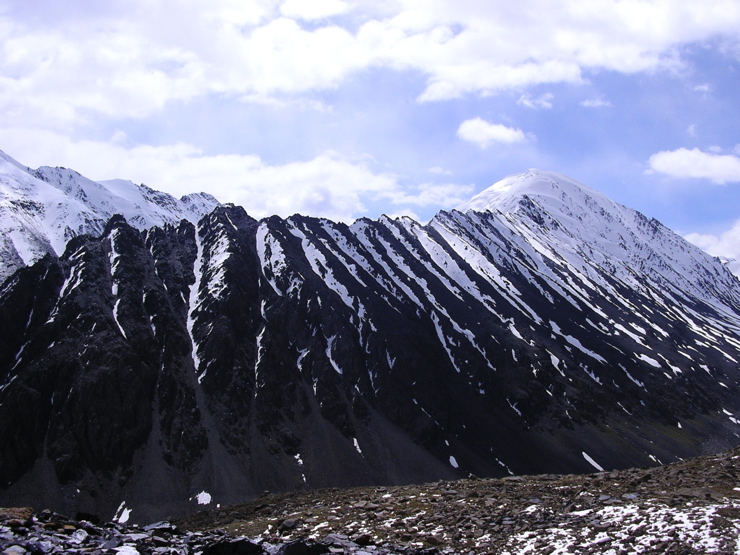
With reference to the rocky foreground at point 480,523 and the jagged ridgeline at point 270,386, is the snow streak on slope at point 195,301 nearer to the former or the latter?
the jagged ridgeline at point 270,386

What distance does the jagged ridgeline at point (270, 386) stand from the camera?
108 m

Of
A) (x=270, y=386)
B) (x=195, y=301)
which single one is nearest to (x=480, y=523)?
(x=270, y=386)

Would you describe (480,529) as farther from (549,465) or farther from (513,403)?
(513,403)

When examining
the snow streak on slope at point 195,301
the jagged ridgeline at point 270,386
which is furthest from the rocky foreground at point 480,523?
the snow streak on slope at point 195,301

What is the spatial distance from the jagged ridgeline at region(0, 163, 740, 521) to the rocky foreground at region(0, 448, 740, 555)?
245ft

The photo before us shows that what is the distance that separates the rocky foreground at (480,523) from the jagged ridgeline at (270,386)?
74.6m

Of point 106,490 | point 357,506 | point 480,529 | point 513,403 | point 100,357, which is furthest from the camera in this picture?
point 513,403

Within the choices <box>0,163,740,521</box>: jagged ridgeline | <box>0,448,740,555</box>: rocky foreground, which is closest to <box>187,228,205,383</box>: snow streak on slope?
<box>0,163,740,521</box>: jagged ridgeline

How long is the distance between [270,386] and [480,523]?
366ft

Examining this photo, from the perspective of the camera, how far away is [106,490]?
3925 inches

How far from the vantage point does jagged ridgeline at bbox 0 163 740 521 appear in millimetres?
107625

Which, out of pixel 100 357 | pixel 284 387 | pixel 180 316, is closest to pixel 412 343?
pixel 284 387

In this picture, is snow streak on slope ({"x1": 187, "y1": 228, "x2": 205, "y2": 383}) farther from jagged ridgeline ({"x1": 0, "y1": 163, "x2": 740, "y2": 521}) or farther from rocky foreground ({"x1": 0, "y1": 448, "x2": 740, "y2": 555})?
rocky foreground ({"x1": 0, "y1": 448, "x2": 740, "y2": 555})

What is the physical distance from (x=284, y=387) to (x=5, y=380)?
6401 centimetres
